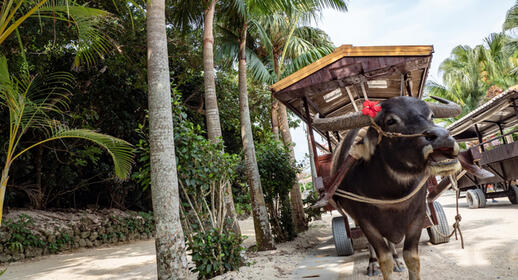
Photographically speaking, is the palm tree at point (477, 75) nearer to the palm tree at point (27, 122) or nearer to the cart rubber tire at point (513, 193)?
the cart rubber tire at point (513, 193)

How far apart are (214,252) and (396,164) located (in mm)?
2772

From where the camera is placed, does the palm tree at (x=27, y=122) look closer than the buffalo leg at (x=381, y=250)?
No

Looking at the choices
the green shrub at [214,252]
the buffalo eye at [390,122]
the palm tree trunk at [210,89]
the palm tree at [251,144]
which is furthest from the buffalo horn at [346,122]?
the palm tree at [251,144]

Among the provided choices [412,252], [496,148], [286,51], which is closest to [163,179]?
[412,252]

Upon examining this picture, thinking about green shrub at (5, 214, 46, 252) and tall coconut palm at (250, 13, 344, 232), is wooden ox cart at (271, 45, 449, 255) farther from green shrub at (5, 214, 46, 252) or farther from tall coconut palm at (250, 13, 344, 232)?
green shrub at (5, 214, 46, 252)

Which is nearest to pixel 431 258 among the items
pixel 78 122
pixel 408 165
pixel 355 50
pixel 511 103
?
pixel 408 165

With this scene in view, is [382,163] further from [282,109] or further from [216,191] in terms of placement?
[282,109]

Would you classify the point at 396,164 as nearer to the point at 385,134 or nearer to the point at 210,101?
the point at 385,134

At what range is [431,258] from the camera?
4.59 meters

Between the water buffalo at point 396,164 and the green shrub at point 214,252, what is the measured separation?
1929mm

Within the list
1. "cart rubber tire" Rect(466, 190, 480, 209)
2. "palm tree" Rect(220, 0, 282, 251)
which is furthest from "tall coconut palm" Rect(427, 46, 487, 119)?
"palm tree" Rect(220, 0, 282, 251)

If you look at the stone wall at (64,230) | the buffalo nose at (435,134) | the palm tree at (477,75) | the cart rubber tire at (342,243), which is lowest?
the cart rubber tire at (342,243)

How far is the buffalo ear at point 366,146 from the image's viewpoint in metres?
3.05

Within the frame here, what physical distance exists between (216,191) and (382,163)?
106 inches
